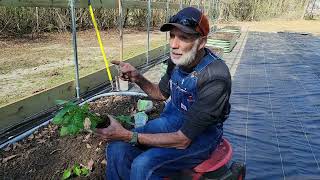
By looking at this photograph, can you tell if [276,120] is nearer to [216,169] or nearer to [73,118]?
[216,169]

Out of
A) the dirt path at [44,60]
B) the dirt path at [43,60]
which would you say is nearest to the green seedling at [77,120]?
the dirt path at [43,60]

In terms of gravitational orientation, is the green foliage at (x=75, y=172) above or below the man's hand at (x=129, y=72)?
below

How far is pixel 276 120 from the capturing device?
4684 mm

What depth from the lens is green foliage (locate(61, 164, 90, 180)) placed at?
279 cm

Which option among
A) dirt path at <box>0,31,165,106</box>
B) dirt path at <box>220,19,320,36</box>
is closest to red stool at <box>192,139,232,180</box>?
dirt path at <box>0,31,165,106</box>

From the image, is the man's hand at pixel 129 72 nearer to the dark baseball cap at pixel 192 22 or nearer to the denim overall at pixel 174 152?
the denim overall at pixel 174 152

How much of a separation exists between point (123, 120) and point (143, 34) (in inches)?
405

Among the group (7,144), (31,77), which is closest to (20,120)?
(7,144)

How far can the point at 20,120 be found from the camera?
412 cm

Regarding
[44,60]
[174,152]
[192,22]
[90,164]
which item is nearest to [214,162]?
[174,152]

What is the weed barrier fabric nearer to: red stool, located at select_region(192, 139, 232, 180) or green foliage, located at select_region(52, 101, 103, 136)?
red stool, located at select_region(192, 139, 232, 180)

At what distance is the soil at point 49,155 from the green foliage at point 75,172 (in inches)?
2.1

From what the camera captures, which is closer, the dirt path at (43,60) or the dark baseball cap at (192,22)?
the dark baseball cap at (192,22)

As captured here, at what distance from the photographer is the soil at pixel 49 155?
2.87 m
